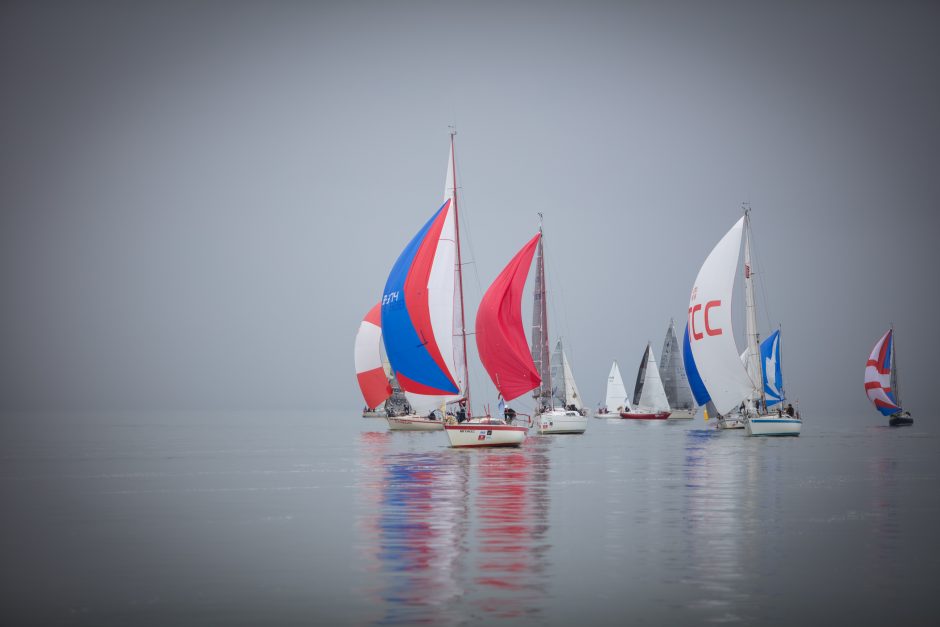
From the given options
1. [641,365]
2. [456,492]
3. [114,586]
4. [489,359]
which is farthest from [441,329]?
A: [641,365]

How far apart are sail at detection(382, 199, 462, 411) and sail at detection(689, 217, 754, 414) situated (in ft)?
76.2

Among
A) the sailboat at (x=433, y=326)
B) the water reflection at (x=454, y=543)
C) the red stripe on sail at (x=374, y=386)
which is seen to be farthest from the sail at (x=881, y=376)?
the water reflection at (x=454, y=543)

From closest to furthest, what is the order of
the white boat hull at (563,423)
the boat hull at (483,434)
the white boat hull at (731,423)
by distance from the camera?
the boat hull at (483,434), the white boat hull at (563,423), the white boat hull at (731,423)

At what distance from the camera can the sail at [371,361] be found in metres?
91.6

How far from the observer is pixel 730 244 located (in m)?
64.4

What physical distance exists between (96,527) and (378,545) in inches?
312

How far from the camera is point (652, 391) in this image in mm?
132625

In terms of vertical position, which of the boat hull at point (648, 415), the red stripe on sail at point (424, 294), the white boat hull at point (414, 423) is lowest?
the boat hull at point (648, 415)

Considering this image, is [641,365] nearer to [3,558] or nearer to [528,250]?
[528,250]

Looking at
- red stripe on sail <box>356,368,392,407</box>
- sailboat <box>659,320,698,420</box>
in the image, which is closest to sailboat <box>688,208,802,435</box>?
red stripe on sail <box>356,368,392,407</box>

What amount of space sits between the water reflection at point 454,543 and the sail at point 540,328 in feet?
113

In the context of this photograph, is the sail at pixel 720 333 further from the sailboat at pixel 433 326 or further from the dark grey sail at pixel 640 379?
the dark grey sail at pixel 640 379

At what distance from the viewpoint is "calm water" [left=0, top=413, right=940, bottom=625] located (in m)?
13.8

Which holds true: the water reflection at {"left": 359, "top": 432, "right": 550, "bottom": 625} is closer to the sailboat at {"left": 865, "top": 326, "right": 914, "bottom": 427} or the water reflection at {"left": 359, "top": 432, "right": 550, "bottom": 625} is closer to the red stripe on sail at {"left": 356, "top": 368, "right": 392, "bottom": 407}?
the red stripe on sail at {"left": 356, "top": 368, "right": 392, "bottom": 407}
